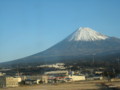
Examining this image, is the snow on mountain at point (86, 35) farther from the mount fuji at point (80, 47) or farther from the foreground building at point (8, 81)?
the foreground building at point (8, 81)

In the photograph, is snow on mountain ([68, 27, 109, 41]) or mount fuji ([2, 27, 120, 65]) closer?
mount fuji ([2, 27, 120, 65])

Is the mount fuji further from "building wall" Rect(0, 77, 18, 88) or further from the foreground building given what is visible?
"building wall" Rect(0, 77, 18, 88)

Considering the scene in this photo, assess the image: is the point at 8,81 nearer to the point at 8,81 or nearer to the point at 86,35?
the point at 8,81

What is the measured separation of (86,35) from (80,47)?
591 inches

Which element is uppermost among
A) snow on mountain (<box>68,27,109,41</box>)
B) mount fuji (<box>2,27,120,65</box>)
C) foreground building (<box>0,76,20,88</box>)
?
snow on mountain (<box>68,27,109,41</box>)

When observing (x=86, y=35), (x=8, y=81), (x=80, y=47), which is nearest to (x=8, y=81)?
(x=8, y=81)

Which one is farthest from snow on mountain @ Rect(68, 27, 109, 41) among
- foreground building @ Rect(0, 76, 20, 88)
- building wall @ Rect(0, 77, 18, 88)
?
building wall @ Rect(0, 77, 18, 88)

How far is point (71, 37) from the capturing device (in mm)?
147625

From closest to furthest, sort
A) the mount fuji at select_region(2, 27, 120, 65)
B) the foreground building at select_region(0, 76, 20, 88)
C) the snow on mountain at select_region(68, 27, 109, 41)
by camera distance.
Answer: the foreground building at select_region(0, 76, 20, 88)
the mount fuji at select_region(2, 27, 120, 65)
the snow on mountain at select_region(68, 27, 109, 41)

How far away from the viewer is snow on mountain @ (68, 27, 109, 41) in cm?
14462

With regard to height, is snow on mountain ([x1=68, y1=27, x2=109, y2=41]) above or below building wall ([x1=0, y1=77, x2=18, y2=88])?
above

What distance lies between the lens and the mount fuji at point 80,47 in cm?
12212

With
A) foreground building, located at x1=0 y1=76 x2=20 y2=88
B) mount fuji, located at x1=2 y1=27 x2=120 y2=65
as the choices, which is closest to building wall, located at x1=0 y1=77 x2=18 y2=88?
foreground building, located at x1=0 y1=76 x2=20 y2=88

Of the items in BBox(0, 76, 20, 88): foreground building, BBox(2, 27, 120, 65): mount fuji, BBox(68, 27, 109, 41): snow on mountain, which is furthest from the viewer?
BBox(68, 27, 109, 41): snow on mountain
